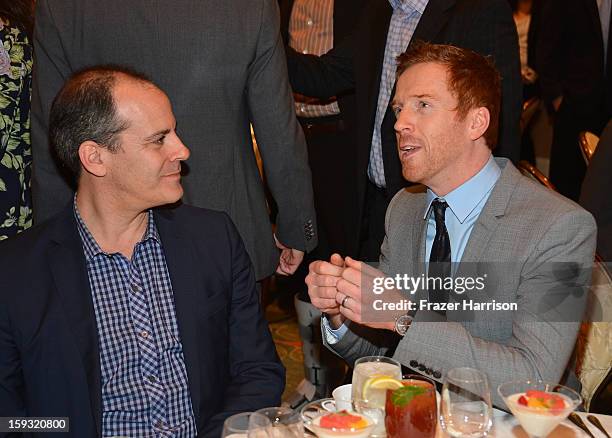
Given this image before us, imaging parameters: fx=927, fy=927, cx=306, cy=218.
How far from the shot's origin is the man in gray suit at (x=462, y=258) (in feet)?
7.51

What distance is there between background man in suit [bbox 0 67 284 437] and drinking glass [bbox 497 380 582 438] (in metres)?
0.76

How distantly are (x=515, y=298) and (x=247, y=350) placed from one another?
73cm

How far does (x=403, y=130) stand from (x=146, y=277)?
85cm

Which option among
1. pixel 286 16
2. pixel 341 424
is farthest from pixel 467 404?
pixel 286 16

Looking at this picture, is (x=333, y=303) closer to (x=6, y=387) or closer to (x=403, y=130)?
(x=403, y=130)

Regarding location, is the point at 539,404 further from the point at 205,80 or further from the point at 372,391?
the point at 205,80

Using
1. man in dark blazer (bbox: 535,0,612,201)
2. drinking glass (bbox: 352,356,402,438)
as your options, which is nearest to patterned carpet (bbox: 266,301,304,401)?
man in dark blazer (bbox: 535,0,612,201)

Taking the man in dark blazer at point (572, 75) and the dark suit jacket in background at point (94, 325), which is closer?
the dark suit jacket in background at point (94, 325)

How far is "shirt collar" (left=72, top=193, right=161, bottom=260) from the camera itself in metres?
2.37

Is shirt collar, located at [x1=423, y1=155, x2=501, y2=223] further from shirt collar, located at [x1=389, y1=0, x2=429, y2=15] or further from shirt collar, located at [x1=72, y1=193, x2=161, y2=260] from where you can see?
shirt collar, located at [x1=389, y1=0, x2=429, y2=15]

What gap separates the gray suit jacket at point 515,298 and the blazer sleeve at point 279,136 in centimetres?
78

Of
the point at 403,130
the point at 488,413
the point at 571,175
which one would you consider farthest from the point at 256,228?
the point at 571,175

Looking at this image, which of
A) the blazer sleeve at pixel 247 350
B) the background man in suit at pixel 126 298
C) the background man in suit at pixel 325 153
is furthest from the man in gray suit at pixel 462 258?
the background man in suit at pixel 325 153

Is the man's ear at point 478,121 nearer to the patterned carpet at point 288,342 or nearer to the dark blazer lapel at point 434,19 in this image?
the dark blazer lapel at point 434,19
